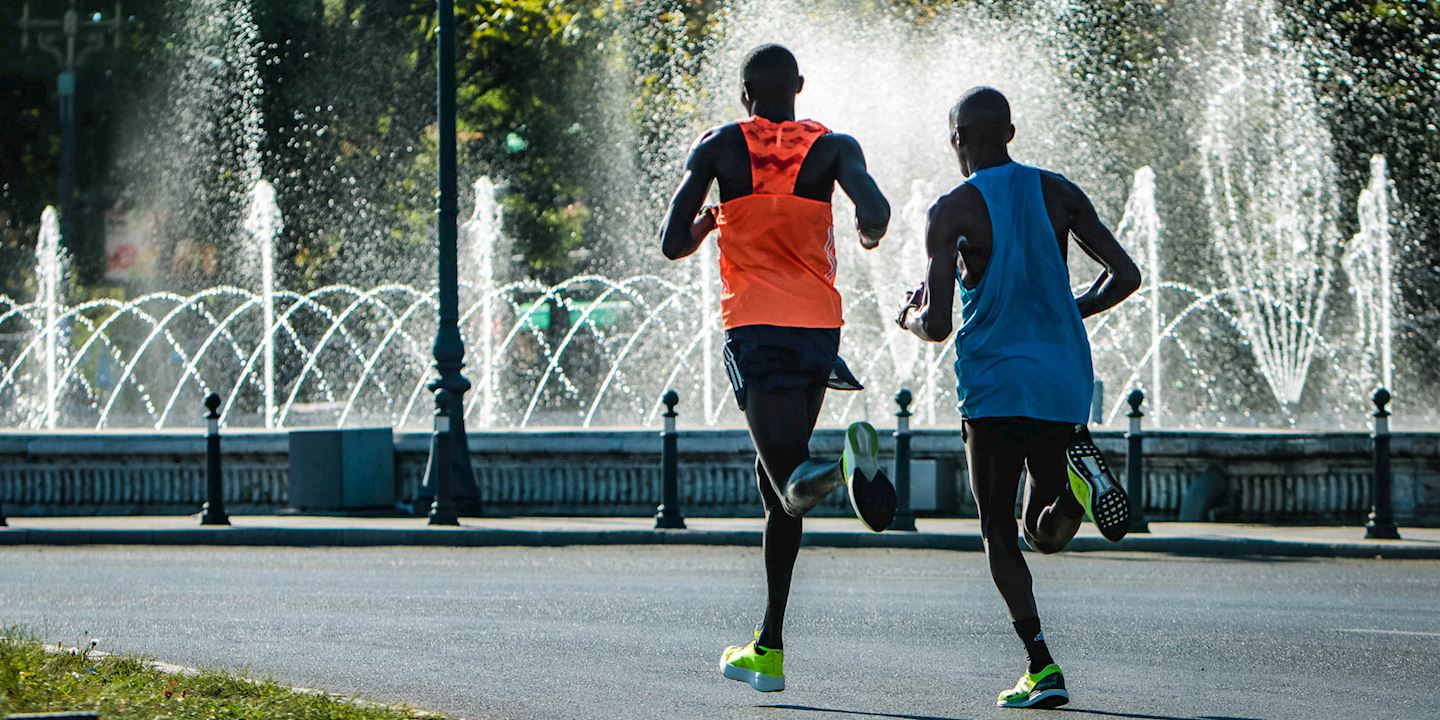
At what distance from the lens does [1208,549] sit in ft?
44.5

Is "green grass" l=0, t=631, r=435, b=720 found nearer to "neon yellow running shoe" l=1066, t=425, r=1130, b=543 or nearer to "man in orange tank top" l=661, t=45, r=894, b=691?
"man in orange tank top" l=661, t=45, r=894, b=691

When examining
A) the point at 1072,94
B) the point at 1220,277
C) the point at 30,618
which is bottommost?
the point at 30,618

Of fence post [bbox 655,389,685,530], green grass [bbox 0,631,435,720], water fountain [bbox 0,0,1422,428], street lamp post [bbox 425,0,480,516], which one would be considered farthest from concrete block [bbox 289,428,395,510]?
water fountain [bbox 0,0,1422,428]

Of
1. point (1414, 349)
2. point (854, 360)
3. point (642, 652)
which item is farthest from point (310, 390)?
point (642, 652)

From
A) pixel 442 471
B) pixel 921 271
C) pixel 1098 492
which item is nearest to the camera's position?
pixel 1098 492

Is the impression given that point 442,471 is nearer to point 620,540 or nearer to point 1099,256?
point 620,540

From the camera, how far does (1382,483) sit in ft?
45.6

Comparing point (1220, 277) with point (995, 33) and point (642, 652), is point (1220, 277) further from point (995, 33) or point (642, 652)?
point (642, 652)

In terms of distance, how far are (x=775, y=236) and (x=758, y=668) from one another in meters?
1.31

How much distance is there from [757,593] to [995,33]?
2202 cm

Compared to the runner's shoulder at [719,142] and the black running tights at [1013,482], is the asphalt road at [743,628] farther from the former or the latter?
the runner's shoulder at [719,142]

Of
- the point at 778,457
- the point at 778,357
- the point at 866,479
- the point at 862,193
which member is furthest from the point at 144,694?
the point at 862,193

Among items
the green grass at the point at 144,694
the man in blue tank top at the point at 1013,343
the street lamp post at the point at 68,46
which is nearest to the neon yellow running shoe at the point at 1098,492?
the man in blue tank top at the point at 1013,343

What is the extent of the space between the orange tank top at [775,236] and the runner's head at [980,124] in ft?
1.36
